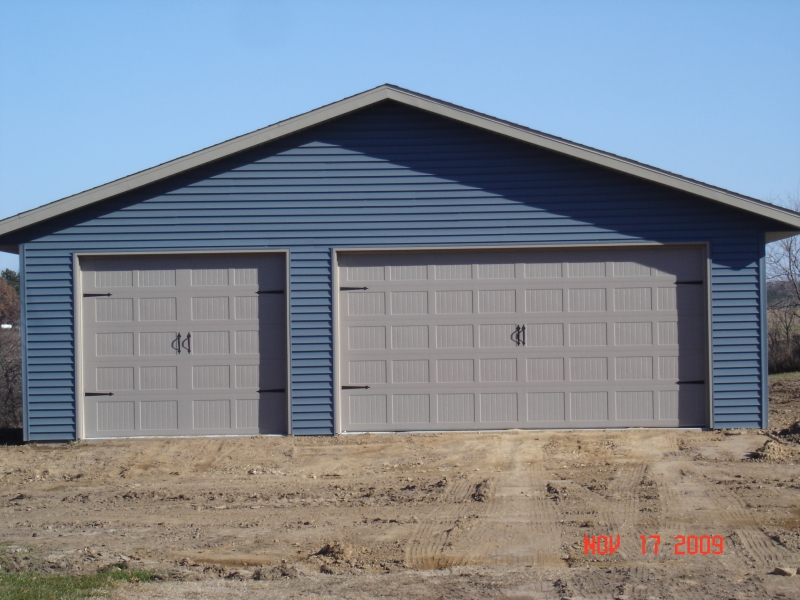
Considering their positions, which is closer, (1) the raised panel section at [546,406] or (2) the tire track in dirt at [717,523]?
(2) the tire track in dirt at [717,523]

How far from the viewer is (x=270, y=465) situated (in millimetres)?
9562

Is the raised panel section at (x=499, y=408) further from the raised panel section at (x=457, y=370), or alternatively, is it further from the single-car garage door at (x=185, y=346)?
the single-car garage door at (x=185, y=346)

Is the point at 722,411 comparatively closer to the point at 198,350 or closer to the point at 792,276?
the point at 198,350

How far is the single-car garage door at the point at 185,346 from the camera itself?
11.2 metres

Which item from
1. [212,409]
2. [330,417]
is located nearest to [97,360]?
[212,409]

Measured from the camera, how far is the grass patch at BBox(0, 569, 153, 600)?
16.6 feet

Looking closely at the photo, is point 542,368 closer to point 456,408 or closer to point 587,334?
point 587,334

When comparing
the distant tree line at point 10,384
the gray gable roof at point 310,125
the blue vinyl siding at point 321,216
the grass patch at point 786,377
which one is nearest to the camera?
the gray gable roof at point 310,125

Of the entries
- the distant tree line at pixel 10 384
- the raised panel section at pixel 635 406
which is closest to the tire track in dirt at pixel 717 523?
the raised panel section at pixel 635 406

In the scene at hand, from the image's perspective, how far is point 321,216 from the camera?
11.1 m

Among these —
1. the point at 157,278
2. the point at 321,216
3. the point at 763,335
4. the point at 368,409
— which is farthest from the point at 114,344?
the point at 763,335

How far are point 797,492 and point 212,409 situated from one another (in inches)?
275
